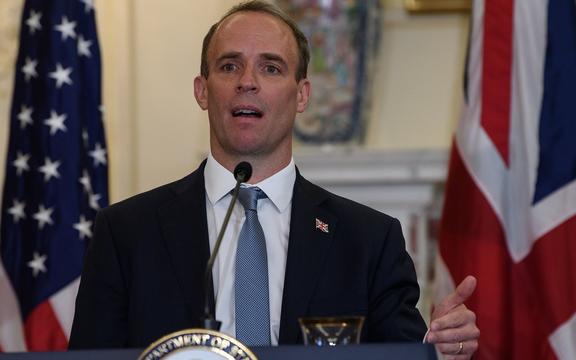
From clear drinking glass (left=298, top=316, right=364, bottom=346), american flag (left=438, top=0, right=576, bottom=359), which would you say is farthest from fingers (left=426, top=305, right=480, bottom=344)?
american flag (left=438, top=0, right=576, bottom=359)

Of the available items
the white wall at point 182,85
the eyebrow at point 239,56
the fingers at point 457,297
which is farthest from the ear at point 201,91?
the white wall at point 182,85

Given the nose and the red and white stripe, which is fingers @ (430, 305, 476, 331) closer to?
the nose

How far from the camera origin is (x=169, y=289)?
2723 mm

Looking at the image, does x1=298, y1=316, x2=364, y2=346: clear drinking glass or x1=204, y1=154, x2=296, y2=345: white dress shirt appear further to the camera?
x1=204, y1=154, x2=296, y2=345: white dress shirt

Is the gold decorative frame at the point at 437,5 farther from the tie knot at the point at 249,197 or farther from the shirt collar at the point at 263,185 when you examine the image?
the tie knot at the point at 249,197

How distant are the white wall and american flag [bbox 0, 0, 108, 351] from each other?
1.55 feet

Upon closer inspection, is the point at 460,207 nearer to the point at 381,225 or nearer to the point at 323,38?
the point at 323,38

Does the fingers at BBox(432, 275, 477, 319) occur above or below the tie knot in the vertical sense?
below

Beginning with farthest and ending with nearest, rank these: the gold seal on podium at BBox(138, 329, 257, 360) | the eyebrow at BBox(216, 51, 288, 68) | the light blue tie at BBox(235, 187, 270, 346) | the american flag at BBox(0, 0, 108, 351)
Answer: the american flag at BBox(0, 0, 108, 351) < the eyebrow at BBox(216, 51, 288, 68) < the light blue tie at BBox(235, 187, 270, 346) < the gold seal on podium at BBox(138, 329, 257, 360)

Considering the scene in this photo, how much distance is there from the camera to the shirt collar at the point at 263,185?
2859mm

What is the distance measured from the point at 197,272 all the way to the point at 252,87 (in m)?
0.50

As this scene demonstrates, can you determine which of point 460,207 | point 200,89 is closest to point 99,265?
point 200,89

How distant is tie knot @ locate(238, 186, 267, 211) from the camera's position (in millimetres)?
2801

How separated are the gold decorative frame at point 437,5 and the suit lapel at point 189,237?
8.36 ft
